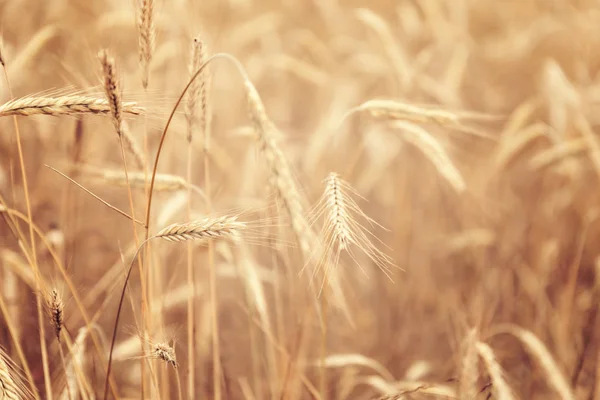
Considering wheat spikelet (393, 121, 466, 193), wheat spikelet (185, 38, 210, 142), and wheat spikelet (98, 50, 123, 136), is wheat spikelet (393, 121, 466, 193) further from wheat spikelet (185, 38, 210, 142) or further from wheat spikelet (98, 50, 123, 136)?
wheat spikelet (98, 50, 123, 136)

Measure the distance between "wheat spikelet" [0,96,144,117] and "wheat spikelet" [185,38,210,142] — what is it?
5.4 inches

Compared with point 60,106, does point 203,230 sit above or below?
below

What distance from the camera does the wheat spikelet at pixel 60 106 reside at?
922 millimetres

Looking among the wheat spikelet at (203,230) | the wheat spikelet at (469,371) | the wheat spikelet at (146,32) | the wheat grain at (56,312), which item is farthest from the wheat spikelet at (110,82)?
the wheat spikelet at (469,371)

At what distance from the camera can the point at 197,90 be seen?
1.09 meters

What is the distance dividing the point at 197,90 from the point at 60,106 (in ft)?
0.97

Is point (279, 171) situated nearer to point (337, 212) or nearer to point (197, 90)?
point (337, 212)

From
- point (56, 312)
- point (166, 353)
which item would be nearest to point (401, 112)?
point (166, 353)

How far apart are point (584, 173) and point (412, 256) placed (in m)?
1.41

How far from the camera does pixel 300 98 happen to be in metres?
4.20

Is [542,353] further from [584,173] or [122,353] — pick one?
[584,173]

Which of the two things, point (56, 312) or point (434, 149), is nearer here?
point (56, 312)

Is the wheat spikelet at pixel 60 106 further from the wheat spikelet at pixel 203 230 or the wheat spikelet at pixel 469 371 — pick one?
the wheat spikelet at pixel 469 371

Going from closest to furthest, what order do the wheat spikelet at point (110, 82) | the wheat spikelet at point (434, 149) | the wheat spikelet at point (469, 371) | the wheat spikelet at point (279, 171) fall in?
the wheat spikelet at point (110, 82) < the wheat spikelet at point (279, 171) < the wheat spikelet at point (469, 371) < the wheat spikelet at point (434, 149)
